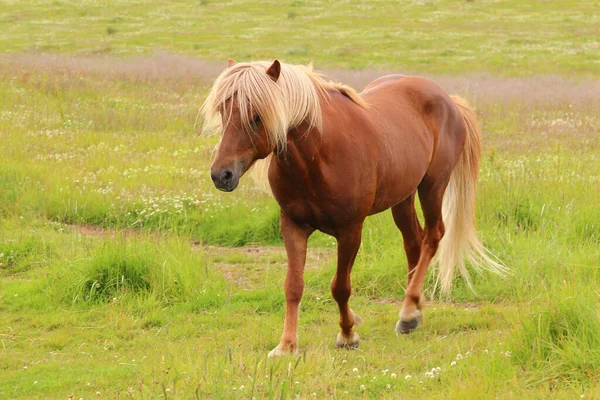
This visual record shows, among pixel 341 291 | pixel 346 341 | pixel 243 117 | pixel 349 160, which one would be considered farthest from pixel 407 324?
pixel 243 117

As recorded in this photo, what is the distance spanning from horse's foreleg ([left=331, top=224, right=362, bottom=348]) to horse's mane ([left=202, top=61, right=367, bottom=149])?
866mm

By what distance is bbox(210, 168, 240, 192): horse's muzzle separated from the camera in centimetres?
479

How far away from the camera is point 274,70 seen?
510cm

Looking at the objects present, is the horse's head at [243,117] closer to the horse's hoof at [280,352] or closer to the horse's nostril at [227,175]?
the horse's nostril at [227,175]

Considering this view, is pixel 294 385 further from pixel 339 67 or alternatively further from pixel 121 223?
pixel 339 67

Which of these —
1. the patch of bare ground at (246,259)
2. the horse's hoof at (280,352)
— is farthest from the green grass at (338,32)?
the horse's hoof at (280,352)

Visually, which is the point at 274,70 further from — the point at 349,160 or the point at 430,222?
the point at 430,222

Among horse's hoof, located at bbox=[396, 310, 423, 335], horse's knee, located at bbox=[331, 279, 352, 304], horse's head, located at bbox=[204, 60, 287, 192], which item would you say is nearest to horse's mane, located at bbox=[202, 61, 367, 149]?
horse's head, located at bbox=[204, 60, 287, 192]

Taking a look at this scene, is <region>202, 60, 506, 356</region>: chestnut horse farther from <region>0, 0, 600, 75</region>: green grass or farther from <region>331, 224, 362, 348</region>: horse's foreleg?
<region>0, 0, 600, 75</region>: green grass

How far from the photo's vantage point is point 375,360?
5.63m

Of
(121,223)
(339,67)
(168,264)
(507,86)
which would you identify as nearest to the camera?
(168,264)

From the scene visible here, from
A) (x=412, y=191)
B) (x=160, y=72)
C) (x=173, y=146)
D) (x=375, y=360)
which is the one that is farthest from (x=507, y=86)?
(x=375, y=360)

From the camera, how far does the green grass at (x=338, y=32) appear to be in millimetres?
31703

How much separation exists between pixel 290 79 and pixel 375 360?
6.55 ft
